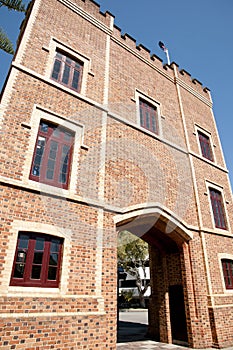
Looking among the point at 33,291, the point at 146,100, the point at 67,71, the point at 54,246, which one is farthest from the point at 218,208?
the point at 33,291

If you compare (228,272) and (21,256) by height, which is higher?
(228,272)

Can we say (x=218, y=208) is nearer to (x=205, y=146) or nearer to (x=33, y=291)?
(x=205, y=146)

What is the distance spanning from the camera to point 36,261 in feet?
20.2

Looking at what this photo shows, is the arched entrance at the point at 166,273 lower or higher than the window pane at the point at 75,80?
lower

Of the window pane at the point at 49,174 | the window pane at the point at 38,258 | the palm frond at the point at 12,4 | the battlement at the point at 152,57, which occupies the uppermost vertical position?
the battlement at the point at 152,57

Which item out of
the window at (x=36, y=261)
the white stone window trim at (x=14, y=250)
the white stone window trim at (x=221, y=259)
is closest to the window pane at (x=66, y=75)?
the white stone window trim at (x=14, y=250)

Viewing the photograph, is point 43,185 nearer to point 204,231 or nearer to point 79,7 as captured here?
point 204,231

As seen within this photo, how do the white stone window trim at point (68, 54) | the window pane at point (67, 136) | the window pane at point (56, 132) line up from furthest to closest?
the white stone window trim at point (68, 54)
the window pane at point (67, 136)
the window pane at point (56, 132)

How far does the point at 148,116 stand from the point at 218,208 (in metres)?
5.95

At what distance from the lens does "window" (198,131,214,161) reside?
14.0 m

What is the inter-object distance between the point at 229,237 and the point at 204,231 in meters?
2.14

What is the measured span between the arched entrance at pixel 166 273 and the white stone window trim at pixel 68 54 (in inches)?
216

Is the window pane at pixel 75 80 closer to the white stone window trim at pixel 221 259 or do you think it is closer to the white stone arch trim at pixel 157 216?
the white stone arch trim at pixel 157 216

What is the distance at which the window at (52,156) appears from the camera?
283 inches
